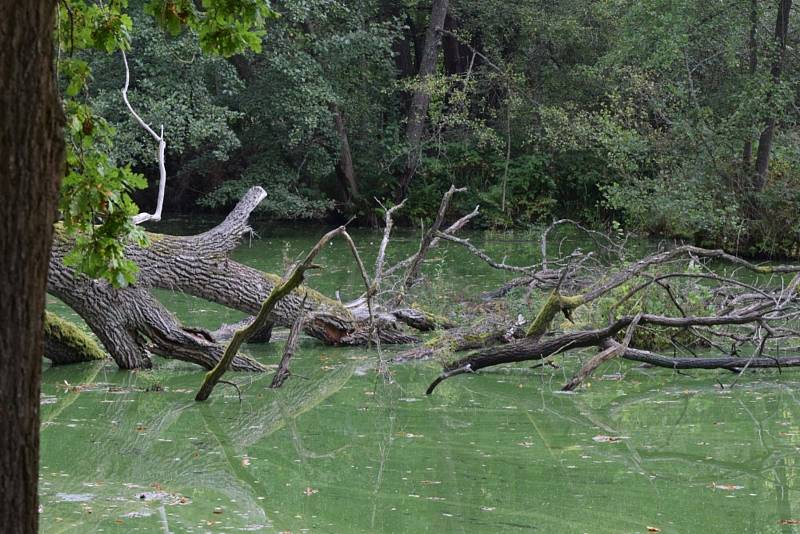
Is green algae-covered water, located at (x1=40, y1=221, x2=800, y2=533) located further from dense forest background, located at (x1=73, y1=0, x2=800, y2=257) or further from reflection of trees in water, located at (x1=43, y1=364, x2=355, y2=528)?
dense forest background, located at (x1=73, y1=0, x2=800, y2=257)

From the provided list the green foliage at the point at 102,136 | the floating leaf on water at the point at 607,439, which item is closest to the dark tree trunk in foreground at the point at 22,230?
the green foliage at the point at 102,136

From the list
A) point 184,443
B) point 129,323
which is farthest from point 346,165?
point 184,443

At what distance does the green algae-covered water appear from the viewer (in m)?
5.51

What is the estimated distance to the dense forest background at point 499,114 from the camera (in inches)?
731

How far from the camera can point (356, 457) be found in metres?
6.72

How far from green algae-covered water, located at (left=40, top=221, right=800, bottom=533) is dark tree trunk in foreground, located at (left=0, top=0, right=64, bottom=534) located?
8.16 feet

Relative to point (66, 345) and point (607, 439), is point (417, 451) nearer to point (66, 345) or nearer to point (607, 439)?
point (607, 439)

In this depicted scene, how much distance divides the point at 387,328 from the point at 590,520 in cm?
585

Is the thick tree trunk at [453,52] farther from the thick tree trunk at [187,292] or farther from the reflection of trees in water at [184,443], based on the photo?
the reflection of trees in water at [184,443]

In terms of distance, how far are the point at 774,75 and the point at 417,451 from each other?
1432cm

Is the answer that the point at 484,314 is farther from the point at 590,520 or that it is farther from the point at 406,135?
the point at 406,135

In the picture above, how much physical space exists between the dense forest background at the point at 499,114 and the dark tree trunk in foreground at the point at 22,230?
13915mm

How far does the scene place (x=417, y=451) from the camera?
6812 millimetres

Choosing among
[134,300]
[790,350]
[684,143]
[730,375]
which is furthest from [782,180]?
[134,300]
